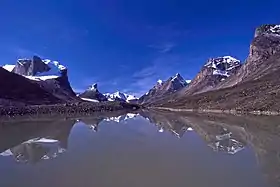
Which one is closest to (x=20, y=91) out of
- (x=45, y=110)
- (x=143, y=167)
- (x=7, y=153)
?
(x=45, y=110)

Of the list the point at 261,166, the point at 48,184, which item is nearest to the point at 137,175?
the point at 48,184

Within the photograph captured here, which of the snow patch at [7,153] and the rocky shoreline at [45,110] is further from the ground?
the rocky shoreline at [45,110]

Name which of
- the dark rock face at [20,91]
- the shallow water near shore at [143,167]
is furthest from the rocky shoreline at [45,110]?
the shallow water near shore at [143,167]

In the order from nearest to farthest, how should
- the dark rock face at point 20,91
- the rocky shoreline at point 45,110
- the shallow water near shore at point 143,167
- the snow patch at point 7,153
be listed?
1. the shallow water near shore at point 143,167
2. the snow patch at point 7,153
3. the rocky shoreline at point 45,110
4. the dark rock face at point 20,91

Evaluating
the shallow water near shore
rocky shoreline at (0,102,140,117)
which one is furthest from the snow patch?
rocky shoreline at (0,102,140,117)

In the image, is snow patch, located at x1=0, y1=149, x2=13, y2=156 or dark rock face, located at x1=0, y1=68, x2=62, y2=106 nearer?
snow patch, located at x1=0, y1=149, x2=13, y2=156

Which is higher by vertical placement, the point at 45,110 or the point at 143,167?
the point at 45,110

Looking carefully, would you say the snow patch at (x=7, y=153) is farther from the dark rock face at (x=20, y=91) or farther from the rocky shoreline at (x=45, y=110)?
the dark rock face at (x=20, y=91)

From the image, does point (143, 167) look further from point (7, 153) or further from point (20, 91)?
point (20, 91)

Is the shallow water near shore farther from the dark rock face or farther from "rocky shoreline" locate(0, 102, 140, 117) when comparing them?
the dark rock face

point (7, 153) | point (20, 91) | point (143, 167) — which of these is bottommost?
point (7, 153)

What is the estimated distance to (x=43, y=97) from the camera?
178 m

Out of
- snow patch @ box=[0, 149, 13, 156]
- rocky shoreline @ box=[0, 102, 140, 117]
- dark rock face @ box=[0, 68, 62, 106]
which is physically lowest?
snow patch @ box=[0, 149, 13, 156]

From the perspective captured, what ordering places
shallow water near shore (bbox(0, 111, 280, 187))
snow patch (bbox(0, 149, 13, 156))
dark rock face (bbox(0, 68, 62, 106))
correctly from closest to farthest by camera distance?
shallow water near shore (bbox(0, 111, 280, 187)) < snow patch (bbox(0, 149, 13, 156)) < dark rock face (bbox(0, 68, 62, 106))
